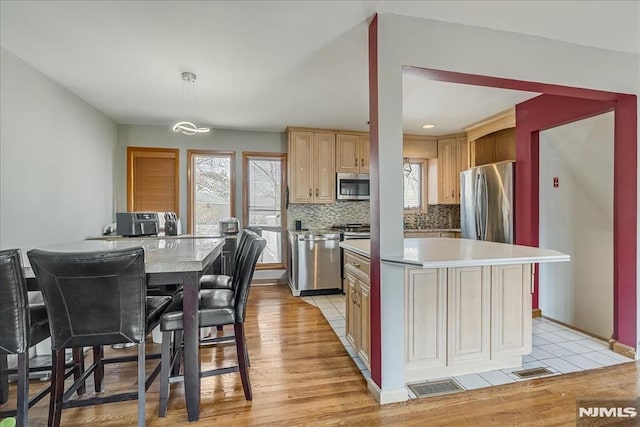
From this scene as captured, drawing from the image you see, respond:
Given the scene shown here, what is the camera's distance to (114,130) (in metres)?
4.25

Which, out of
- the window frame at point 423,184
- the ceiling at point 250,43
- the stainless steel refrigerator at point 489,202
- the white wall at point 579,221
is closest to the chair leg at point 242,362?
the ceiling at point 250,43

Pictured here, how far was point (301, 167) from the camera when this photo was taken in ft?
14.9

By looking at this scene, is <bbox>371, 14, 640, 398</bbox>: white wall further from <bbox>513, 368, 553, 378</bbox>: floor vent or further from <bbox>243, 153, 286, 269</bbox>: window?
<bbox>243, 153, 286, 269</bbox>: window

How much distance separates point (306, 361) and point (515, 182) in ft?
9.61

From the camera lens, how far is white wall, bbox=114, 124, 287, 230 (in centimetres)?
437

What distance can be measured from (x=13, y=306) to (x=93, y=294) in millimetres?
399

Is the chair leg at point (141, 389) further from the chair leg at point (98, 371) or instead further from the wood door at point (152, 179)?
the wood door at point (152, 179)

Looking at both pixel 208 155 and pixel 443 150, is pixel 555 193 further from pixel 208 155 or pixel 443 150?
pixel 208 155

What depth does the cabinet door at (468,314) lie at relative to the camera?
7.01ft

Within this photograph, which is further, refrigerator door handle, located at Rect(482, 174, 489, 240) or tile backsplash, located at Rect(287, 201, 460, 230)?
tile backsplash, located at Rect(287, 201, 460, 230)

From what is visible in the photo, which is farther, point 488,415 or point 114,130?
point 114,130

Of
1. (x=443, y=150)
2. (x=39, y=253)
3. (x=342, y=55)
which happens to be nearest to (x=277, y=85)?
(x=342, y=55)

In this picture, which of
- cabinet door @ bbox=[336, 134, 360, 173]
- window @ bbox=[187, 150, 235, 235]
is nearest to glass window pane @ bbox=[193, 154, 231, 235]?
window @ bbox=[187, 150, 235, 235]

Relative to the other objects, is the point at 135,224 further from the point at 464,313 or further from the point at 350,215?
the point at 464,313
